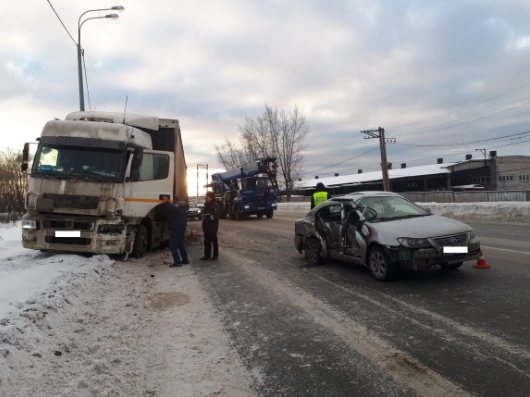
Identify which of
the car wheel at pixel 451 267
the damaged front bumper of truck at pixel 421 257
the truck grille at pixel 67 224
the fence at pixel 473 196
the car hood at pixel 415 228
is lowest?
the car wheel at pixel 451 267

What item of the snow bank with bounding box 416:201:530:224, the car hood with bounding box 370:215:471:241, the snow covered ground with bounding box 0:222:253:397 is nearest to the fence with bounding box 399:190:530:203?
the snow bank with bounding box 416:201:530:224

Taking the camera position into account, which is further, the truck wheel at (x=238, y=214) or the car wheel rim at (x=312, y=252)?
the truck wheel at (x=238, y=214)

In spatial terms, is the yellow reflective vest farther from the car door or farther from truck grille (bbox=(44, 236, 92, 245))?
truck grille (bbox=(44, 236, 92, 245))

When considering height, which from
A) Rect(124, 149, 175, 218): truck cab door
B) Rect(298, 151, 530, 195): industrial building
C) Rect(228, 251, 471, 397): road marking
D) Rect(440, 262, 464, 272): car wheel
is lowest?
Rect(228, 251, 471, 397): road marking

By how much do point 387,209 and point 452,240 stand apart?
4.71 feet

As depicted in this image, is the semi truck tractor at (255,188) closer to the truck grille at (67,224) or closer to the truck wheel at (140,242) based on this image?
the truck wheel at (140,242)

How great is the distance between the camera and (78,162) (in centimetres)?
841

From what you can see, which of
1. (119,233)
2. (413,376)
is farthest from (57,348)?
(119,233)

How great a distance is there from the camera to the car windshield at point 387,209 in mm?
6887

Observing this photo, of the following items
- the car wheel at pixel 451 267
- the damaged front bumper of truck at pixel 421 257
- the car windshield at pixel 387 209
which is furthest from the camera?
the car windshield at pixel 387 209

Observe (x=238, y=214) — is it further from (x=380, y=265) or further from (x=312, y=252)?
(x=380, y=265)

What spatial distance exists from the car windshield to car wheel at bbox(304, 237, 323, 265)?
1424mm

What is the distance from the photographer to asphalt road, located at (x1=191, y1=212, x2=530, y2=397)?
3105 mm

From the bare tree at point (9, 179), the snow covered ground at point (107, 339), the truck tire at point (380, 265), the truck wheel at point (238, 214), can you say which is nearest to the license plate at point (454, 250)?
the truck tire at point (380, 265)
